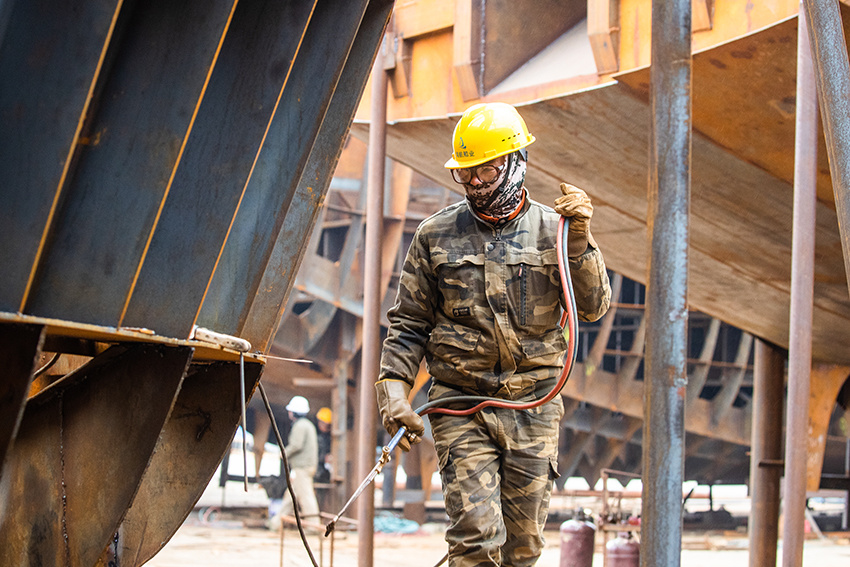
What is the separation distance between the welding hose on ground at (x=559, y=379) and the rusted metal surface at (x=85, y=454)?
997 mm

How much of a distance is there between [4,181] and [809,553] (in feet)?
40.6

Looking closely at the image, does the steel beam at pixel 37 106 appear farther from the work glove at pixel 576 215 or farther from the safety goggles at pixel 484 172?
the work glove at pixel 576 215

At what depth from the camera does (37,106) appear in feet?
7.76

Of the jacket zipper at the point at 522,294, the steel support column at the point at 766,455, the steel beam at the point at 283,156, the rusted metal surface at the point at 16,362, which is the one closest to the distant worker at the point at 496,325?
the jacket zipper at the point at 522,294

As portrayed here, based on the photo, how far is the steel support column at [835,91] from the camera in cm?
304

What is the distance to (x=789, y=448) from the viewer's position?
521cm

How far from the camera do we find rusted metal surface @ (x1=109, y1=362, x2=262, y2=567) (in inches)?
140

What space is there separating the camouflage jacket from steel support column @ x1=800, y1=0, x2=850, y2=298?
2.95ft

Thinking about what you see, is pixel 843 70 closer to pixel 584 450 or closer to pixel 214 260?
pixel 214 260

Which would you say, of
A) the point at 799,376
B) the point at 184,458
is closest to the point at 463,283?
the point at 184,458

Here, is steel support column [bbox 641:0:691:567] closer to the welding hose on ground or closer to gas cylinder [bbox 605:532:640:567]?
the welding hose on ground

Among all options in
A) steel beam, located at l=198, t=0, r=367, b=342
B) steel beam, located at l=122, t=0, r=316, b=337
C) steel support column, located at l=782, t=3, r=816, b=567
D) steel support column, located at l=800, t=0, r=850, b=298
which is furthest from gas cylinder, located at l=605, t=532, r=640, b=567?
steel beam, located at l=122, t=0, r=316, b=337

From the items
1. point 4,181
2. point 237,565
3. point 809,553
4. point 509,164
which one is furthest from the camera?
point 809,553

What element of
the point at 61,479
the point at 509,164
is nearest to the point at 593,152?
the point at 509,164
